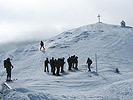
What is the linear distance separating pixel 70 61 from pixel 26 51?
21868 millimetres

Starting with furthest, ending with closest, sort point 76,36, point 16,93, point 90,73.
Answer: point 76,36
point 90,73
point 16,93

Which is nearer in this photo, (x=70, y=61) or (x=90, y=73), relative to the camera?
(x=90, y=73)

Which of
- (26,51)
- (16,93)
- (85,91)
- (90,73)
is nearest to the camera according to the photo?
(16,93)

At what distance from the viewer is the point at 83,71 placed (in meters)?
24.4

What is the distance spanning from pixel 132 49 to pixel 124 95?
2722cm

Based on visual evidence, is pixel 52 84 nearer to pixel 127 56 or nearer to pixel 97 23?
pixel 127 56

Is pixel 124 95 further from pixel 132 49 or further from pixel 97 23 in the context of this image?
pixel 97 23

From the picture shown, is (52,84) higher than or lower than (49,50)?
lower

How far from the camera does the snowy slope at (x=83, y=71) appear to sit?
48.3 feet

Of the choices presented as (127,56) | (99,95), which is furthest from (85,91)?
(127,56)

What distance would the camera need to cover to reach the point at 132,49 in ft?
136

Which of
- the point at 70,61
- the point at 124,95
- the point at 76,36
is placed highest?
the point at 76,36

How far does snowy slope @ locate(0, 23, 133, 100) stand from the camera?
14719mm

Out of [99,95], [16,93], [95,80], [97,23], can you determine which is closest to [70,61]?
[95,80]
